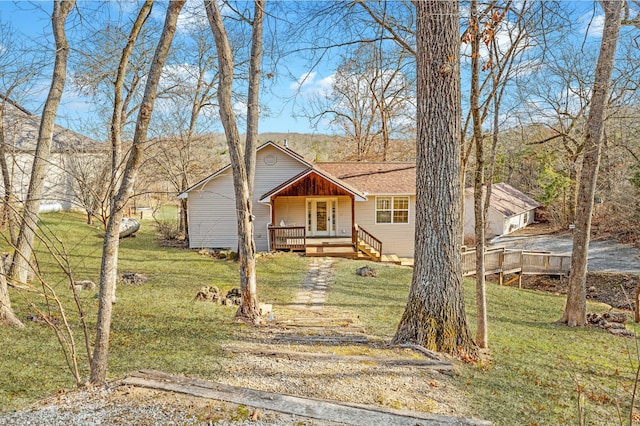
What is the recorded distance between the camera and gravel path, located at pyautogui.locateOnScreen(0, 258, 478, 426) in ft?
10.2

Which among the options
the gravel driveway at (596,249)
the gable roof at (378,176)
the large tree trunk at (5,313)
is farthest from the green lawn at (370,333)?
the gable roof at (378,176)

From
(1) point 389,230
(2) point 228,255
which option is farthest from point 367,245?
(2) point 228,255

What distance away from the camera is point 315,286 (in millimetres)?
11609

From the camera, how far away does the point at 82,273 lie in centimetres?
1093

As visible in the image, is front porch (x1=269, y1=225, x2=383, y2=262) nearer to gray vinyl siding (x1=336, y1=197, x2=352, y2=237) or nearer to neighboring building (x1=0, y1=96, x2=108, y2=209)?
gray vinyl siding (x1=336, y1=197, x2=352, y2=237)

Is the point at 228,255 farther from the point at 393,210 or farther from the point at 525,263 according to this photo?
the point at 525,263

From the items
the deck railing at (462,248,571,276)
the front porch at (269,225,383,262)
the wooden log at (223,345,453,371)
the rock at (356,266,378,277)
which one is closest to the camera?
the wooden log at (223,345,453,371)

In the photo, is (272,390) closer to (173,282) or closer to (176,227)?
(173,282)

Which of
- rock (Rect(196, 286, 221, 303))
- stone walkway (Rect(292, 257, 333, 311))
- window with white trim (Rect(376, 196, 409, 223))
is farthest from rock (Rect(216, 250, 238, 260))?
window with white trim (Rect(376, 196, 409, 223))

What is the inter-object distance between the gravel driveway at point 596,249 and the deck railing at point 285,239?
37.4ft

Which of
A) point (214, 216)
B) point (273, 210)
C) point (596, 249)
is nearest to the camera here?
point (273, 210)

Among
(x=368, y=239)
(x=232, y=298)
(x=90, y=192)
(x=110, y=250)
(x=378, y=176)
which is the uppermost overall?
(x=378, y=176)

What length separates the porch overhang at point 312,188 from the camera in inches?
669

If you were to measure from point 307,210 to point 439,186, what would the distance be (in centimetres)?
1345
